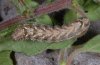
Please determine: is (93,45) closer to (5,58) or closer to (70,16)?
(70,16)

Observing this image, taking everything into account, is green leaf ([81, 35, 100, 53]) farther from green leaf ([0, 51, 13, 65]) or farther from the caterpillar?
green leaf ([0, 51, 13, 65])

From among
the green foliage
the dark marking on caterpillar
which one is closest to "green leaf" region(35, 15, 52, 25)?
the green foliage

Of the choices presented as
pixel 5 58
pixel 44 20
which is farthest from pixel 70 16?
pixel 5 58

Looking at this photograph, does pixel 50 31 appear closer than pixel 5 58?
Yes

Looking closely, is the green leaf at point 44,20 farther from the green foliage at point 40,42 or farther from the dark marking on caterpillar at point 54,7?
the dark marking on caterpillar at point 54,7

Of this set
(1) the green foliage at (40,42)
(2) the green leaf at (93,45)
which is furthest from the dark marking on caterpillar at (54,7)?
(2) the green leaf at (93,45)

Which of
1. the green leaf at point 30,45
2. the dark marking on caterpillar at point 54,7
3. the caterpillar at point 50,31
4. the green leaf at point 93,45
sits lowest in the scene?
the green leaf at point 93,45
